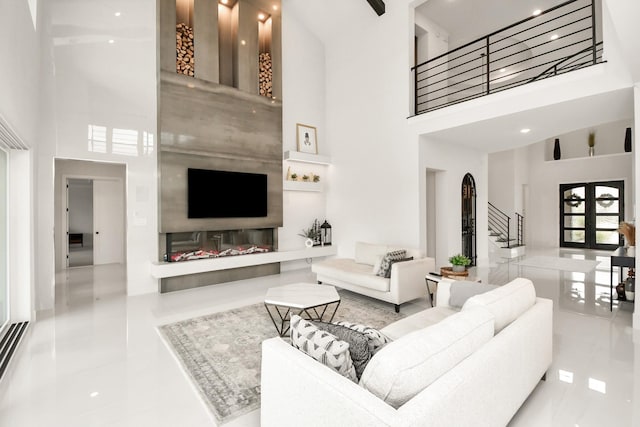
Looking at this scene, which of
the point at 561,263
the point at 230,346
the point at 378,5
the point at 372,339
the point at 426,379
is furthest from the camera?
the point at 561,263

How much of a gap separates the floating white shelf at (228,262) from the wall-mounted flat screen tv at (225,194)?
0.78 m

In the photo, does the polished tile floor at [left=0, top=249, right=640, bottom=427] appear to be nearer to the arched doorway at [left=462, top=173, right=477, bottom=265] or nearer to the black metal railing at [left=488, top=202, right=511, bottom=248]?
the arched doorway at [left=462, top=173, right=477, bottom=265]

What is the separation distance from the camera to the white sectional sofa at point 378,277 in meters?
4.02

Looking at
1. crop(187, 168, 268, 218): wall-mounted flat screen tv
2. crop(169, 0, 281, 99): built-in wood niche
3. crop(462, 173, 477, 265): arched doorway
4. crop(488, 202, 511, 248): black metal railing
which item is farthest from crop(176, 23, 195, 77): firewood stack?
crop(488, 202, 511, 248): black metal railing

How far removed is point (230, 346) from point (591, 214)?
11512 millimetres

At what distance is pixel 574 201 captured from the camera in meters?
10.1

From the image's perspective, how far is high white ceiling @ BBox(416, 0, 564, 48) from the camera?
626cm

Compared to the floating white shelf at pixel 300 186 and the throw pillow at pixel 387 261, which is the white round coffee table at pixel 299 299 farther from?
the floating white shelf at pixel 300 186

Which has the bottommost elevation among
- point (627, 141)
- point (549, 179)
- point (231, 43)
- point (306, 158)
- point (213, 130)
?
point (549, 179)

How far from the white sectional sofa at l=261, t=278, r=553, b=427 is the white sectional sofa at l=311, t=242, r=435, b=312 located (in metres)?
2.00

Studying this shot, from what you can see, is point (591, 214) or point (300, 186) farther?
point (591, 214)

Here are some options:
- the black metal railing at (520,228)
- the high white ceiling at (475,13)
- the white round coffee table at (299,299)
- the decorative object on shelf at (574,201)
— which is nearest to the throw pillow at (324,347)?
the white round coffee table at (299,299)

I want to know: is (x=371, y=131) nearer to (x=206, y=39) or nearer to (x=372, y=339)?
(x=206, y=39)

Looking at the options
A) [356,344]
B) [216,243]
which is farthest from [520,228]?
[356,344]
